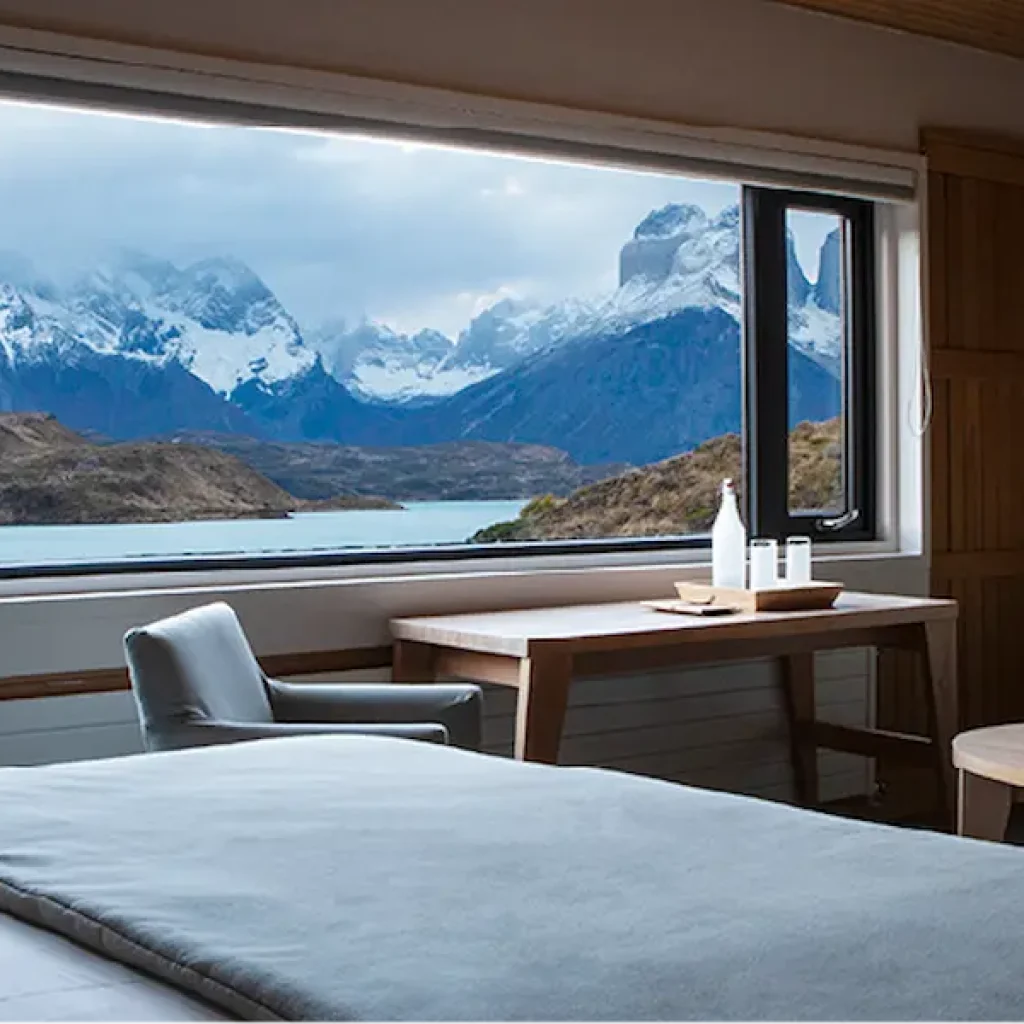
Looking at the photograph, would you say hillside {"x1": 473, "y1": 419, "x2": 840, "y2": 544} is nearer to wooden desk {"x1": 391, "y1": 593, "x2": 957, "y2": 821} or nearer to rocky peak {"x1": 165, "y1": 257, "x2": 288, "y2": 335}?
wooden desk {"x1": 391, "y1": 593, "x2": 957, "y2": 821}

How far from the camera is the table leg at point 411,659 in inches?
148

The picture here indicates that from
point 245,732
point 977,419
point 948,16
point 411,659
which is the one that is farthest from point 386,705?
point 948,16

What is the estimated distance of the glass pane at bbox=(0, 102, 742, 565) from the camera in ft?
11.9

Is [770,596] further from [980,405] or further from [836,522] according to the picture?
[980,405]

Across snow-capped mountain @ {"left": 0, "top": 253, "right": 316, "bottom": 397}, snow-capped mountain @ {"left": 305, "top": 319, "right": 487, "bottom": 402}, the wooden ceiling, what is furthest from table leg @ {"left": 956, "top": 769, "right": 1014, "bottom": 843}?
the wooden ceiling

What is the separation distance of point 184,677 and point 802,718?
2.19m

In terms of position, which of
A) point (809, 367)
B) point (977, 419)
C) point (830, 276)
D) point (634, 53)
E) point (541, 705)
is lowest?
point (541, 705)

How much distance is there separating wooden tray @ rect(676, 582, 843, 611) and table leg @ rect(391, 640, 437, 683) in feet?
2.33

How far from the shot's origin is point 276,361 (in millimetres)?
4062

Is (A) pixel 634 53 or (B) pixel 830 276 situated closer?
(A) pixel 634 53

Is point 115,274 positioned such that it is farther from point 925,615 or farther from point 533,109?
point 925,615

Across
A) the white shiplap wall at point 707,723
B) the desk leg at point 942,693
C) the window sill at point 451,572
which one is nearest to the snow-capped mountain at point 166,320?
the window sill at point 451,572

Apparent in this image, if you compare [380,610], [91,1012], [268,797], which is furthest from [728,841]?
[380,610]

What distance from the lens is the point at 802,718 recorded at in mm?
4613
